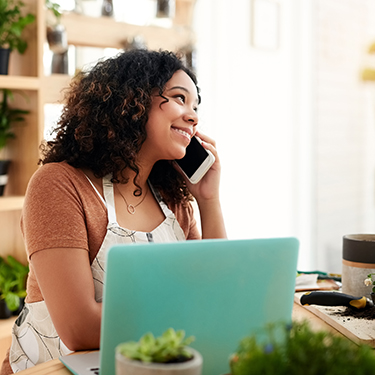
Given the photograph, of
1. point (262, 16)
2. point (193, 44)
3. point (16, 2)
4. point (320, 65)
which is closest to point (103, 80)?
point (16, 2)

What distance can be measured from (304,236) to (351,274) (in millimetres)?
2471

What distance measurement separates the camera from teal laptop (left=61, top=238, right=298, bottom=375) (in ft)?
2.13

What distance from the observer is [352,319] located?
1.05 m

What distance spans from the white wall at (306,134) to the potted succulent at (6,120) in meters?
1.43

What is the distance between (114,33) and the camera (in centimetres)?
261

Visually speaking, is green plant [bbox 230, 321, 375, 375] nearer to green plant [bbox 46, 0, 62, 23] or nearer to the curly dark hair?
the curly dark hair

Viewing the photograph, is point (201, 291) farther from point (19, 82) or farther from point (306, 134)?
point (306, 134)

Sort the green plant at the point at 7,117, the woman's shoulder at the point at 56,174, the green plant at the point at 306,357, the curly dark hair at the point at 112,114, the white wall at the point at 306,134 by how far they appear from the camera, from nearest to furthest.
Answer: the green plant at the point at 306,357 < the woman's shoulder at the point at 56,174 < the curly dark hair at the point at 112,114 < the green plant at the point at 7,117 < the white wall at the point at 306,134

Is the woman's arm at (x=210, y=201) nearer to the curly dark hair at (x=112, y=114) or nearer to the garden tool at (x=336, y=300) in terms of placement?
the curly dark hair at (x=112, y=114)

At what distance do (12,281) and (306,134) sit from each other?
7.46 ft

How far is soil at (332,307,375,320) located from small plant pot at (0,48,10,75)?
176 cm

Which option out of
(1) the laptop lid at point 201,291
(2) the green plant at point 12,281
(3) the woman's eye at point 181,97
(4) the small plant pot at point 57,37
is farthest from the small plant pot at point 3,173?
(1) the laptop lid at point 201,291

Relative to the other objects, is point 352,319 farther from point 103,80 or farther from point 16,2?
point 16,2

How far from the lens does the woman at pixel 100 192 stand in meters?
1.07
